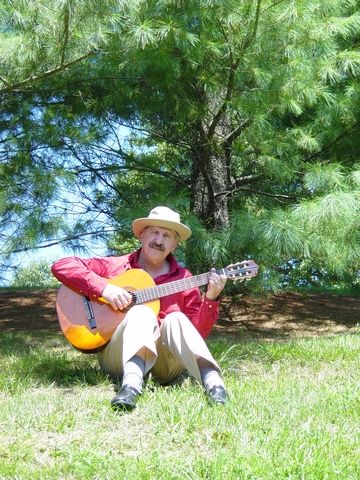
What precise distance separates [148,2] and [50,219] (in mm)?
1829

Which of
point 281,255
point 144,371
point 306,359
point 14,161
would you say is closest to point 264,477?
point 144,371

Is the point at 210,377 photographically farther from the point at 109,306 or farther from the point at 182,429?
the point at 109,306

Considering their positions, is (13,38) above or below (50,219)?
above

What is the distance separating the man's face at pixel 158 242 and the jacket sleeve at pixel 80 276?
0.30 m

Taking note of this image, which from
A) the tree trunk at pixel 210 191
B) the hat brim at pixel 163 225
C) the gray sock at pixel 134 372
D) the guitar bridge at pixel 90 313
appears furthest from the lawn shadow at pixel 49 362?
the tree trunk at pixel 210 191

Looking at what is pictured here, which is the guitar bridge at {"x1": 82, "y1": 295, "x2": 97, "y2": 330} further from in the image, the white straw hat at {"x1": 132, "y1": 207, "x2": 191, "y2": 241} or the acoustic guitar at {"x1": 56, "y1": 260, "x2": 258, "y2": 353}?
the white straw hat at {"x1": 132, "y1": 207, "x2": 191, "y2": 241}

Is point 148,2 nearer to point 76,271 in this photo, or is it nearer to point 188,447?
point 76,271

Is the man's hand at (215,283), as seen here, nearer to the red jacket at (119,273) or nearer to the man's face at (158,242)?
the red jacket at (119,273)

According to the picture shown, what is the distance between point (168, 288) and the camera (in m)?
3.39

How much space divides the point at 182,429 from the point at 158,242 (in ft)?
4.23

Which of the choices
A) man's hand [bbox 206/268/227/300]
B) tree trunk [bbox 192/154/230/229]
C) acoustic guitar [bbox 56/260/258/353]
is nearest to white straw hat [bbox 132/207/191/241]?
acoustic guitar [bbox 56/260/258/353]

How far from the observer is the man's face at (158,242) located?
11.6ft

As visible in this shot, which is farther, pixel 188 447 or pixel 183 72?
pixel 183 72

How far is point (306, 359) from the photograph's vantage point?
410cm
